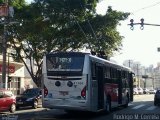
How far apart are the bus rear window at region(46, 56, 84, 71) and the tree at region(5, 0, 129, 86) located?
1648 cm

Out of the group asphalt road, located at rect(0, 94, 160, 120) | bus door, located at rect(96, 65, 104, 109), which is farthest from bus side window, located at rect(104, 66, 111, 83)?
asphalt road, located at rect(0, 94, 160, 120)

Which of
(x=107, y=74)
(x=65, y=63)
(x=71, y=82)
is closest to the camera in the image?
(x=71, y=82)

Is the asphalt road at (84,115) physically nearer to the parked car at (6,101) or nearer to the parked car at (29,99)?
the parked car at (6,101)

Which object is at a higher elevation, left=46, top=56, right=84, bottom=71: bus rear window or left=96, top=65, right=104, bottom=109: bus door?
left=46, top=56, right=84, bottom=71: bus rear window

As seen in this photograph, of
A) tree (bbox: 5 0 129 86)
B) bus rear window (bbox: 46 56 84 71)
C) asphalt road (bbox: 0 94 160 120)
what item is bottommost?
asphalt road (bbox: 0 94 160 120)

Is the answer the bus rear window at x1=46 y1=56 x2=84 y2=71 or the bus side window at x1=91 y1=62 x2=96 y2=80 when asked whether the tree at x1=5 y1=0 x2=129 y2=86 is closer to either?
the bus side window at x1=91 y1=62 x2=96 y2=80

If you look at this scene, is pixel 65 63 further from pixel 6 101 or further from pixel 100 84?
pixel 6 101

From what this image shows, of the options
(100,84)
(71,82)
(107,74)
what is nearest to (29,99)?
(107,74)

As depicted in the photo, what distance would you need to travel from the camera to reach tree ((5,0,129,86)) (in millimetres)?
36656

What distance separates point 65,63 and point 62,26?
18350mm

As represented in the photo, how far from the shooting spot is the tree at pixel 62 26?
36.7m

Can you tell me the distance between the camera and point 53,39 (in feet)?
125

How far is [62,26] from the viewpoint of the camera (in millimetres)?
37875

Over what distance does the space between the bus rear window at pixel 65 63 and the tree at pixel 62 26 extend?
16481mm
